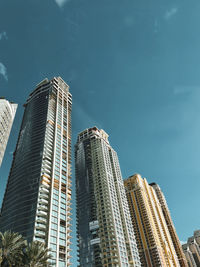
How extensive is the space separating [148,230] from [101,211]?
160 feet

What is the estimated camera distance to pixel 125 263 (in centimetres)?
11194

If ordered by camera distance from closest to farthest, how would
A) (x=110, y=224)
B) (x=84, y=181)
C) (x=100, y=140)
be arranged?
(x=110, y=224) < (x=84, y=181) < (x=100, y=140)

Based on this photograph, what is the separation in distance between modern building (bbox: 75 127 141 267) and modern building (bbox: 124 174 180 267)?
26.9m

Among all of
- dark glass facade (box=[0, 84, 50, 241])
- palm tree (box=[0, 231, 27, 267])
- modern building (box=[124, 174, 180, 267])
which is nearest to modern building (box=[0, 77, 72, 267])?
dark glass facade (box=[0, 84, 50, 241])

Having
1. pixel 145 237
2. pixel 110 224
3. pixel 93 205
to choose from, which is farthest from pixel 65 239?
pixel 145 237

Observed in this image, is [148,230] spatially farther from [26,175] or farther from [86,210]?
[26,175]

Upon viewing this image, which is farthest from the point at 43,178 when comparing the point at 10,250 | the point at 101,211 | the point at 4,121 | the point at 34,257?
the point at 101,211

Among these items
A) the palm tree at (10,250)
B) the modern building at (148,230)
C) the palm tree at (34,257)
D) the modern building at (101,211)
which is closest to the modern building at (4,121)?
the palm tree at (10,250)

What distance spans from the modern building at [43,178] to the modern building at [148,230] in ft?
270

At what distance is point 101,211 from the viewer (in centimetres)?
13112

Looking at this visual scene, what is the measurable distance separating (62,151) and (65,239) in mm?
45264

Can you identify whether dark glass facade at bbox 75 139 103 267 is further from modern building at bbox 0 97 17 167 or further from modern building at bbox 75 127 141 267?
modern building at bbox 0 97 17 167

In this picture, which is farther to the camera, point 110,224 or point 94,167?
point 94,167

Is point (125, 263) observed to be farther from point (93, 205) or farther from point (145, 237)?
point (145, 237)
